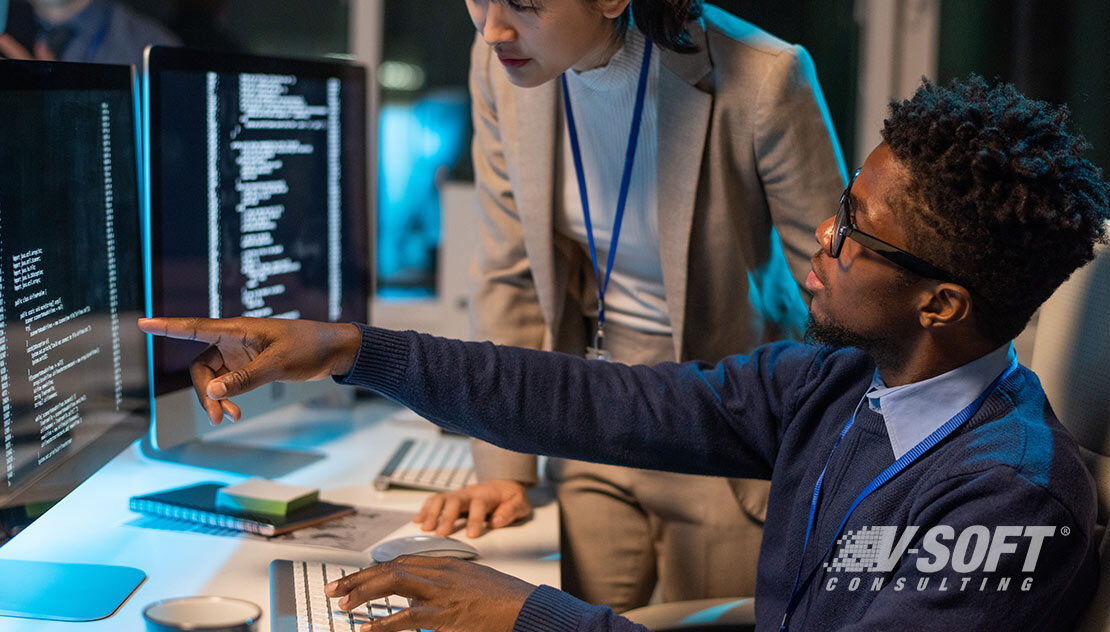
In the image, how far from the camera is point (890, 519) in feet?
3.43

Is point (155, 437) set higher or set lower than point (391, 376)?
lower

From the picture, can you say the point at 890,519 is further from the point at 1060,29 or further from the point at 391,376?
the point at 1060,29

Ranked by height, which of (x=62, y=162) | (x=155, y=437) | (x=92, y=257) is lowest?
(x=155, y=437)

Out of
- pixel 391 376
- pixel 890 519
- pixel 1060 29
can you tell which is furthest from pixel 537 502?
pixel 1060 29

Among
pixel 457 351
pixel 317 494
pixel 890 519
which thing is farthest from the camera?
pixel 317 494

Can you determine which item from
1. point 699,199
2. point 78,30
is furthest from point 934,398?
point 78,30

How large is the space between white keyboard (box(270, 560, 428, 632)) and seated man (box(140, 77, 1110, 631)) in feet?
0.25

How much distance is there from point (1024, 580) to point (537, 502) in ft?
2.74

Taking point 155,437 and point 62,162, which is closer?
point 62,162

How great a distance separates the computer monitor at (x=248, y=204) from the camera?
1.45m

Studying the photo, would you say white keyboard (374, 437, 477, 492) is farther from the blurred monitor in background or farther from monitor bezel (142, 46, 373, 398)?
the blurred monitor in background

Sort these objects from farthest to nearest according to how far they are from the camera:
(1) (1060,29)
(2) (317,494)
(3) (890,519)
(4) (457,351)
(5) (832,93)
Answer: (5) (832,93) < (1) (1060,29) < (2) (317,494) < (4) (457,351) < (3) (890,519)

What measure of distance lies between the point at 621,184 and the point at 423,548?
61 centimetres

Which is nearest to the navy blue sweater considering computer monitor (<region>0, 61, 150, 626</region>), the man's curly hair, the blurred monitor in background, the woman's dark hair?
the man's curly hair
